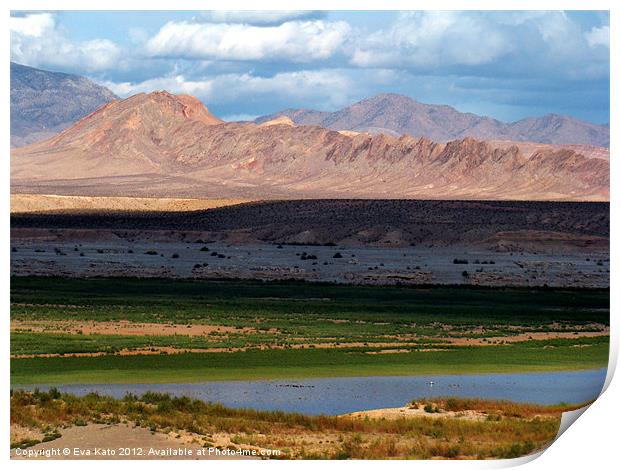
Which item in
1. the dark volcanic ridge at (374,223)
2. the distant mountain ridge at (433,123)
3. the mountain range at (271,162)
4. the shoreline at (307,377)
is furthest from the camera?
the distant mountain ridge at (433,123)

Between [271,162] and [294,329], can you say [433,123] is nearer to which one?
[271,162]

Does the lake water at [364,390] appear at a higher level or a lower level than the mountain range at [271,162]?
lower

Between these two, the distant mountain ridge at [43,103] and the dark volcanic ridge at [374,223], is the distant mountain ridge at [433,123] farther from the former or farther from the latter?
the dark volcanic ridge at [374,223]

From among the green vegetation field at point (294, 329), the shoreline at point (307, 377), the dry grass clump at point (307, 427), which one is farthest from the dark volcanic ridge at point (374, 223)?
the dry grass clump at point (307, 427)

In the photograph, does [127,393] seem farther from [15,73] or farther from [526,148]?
[15,73]

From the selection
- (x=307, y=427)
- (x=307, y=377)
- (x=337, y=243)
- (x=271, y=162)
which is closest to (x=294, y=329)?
(x=307, y=377)

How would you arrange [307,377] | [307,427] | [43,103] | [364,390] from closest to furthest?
[307,427] → [364,390] → [307,377] → [43,103]

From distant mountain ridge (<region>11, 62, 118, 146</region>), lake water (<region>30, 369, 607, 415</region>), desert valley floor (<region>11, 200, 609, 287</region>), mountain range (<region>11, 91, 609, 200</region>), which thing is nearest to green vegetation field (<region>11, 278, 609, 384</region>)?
lake water (<region>30, 369, 607, 415</region>)

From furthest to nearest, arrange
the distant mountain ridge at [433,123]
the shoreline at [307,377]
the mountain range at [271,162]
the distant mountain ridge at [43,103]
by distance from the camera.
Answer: the distant mountain ridge at [43,103]
the distant mountain ridge at [433,123]
the mountain range at [271,162]
the shoreline at [307,377]
